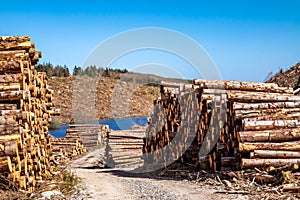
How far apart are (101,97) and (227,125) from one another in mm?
36533

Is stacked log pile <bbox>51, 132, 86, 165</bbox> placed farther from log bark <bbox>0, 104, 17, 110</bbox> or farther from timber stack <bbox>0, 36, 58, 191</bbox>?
log bark <bbox>0, 104, 17, 110</bbox>

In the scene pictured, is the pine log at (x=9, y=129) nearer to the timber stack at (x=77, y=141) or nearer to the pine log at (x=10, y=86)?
the pine log at (x=10, y=86)

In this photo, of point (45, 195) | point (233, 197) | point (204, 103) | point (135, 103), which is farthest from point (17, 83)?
point (135, 103)

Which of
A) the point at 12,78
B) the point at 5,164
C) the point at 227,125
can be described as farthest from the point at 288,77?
the point at 5,164

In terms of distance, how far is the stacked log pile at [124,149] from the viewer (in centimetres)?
2070

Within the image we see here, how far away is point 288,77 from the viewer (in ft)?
80.1

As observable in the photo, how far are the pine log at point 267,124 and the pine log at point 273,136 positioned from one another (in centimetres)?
16

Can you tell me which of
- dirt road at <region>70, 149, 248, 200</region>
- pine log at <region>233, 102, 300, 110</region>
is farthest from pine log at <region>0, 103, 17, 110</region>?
pine log at <region>233, 102, 300, 110</region>

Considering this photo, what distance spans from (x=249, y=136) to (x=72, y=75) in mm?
46638

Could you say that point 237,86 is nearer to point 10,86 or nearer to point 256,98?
point 256,98

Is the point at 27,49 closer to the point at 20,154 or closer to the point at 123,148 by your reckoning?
the point at 20,154

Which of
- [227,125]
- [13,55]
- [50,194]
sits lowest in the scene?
[50,194]

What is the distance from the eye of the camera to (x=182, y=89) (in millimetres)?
15508

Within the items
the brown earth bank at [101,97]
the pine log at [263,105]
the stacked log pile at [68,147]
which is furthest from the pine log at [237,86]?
the brown earth bank at [101,97]
